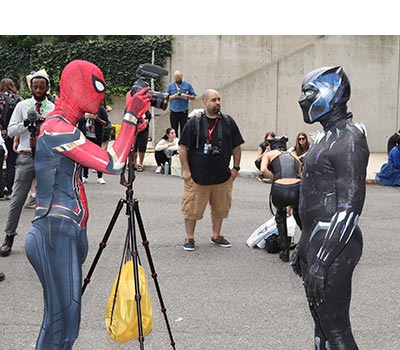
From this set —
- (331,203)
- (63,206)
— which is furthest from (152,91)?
(331,203)

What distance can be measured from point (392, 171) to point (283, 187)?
5.87 metres

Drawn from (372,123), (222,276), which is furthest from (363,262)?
(372,123)

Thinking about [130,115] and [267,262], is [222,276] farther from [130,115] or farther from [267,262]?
[130,115]

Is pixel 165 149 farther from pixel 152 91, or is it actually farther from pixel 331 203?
pixel 331 203

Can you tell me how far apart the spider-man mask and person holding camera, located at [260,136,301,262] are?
3591 millimetres

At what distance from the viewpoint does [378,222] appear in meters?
8.93

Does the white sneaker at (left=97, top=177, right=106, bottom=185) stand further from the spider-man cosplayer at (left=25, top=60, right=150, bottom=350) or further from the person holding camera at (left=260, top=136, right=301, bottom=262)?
the spider-man cosplayer at (left=25, top=60, right=150, bottom=350)

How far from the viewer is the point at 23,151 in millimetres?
7012

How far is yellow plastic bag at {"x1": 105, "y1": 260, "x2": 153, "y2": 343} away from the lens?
12.9 feet

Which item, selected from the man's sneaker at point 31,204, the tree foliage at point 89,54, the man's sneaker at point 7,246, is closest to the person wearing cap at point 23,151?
the man's sneaker at point 7,246

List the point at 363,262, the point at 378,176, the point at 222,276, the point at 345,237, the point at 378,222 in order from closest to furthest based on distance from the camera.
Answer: the point at 345,237 → the point at 222,276 → the point at 363,262 → the point at 378,222 → the point at 378,176

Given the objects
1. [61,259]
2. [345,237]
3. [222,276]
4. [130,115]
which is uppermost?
[130,115]

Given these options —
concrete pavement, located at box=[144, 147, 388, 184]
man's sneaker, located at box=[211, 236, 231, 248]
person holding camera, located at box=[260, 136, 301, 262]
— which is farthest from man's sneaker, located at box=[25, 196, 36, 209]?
concrete pavement, located at box=[144, 147, 388, 184]
